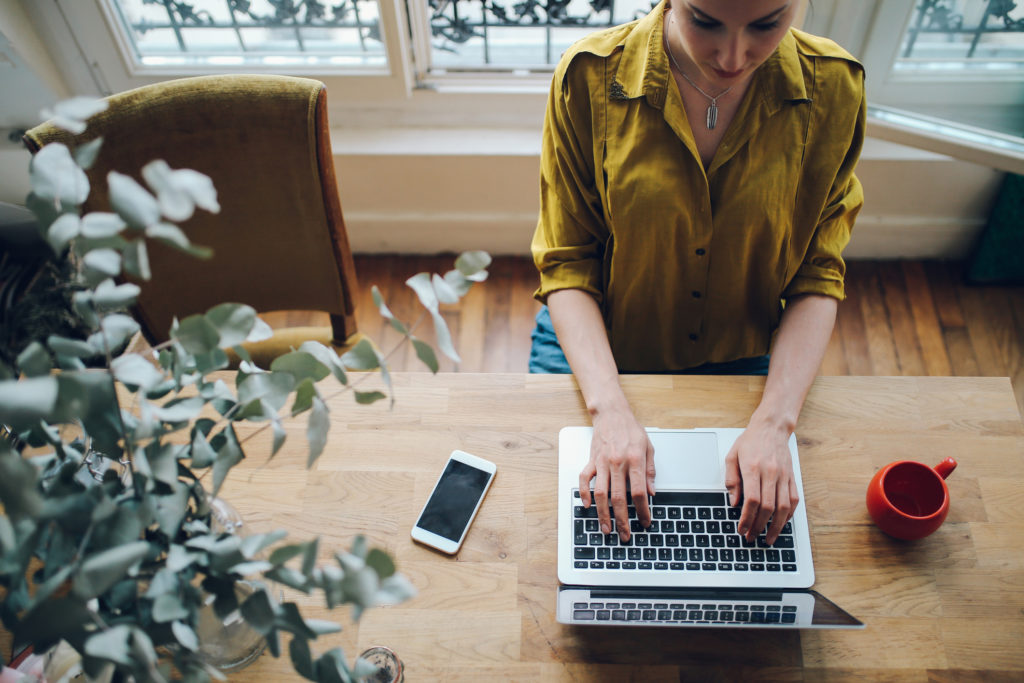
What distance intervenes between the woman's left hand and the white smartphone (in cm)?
32

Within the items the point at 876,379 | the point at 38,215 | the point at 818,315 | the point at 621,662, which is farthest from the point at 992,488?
the point at 38,215

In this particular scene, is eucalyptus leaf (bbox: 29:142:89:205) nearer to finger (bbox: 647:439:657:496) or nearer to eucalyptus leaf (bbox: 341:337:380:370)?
eucalyptus leaf (bbox: 341:337:380:370)

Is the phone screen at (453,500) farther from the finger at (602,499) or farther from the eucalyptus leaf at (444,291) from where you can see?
the eucalyptus leaf at (444,291)

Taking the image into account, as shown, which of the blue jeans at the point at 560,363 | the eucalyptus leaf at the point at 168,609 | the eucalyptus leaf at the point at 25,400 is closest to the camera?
the eucalyptus leaf at the point at 25,400

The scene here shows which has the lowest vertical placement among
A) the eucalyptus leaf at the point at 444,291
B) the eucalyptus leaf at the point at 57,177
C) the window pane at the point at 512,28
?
the window pane at the point at 512,28

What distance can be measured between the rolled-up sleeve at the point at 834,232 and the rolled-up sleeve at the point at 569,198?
1.05ft

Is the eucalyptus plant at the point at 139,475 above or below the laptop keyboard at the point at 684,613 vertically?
above

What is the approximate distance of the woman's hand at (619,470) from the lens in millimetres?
899

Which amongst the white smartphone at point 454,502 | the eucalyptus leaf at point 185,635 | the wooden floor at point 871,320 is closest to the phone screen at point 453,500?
the white smartphone at point 454,502

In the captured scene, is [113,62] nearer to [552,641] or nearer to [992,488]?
[552,641]

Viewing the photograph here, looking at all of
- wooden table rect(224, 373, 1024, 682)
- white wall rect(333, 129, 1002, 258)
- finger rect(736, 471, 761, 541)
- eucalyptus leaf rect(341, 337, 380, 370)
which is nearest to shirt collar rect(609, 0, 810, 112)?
wooden table rect(224, 373, 1024, 682)

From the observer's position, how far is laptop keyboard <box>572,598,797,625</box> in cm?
83

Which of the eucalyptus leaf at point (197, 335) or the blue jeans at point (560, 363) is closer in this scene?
the eucalyptus leaf at point (197, 335)

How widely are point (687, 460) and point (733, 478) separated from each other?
0.21 feet
